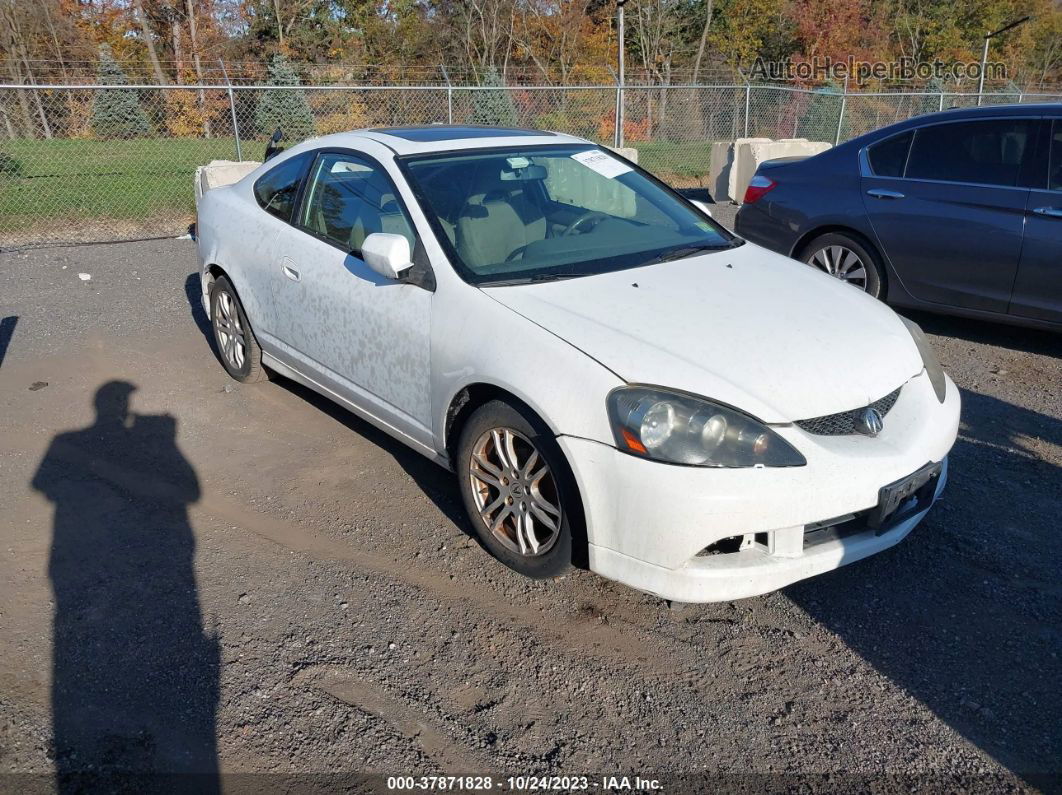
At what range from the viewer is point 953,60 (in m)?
46.0

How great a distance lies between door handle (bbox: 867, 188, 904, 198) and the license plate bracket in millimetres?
3472

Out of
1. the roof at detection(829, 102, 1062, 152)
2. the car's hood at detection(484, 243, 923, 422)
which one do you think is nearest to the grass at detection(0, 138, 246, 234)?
the roof at detection(829, 102, 1062, 152)

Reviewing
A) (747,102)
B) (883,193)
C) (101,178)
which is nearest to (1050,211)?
(883,193)

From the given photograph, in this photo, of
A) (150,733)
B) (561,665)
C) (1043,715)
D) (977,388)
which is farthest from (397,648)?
(977,388)

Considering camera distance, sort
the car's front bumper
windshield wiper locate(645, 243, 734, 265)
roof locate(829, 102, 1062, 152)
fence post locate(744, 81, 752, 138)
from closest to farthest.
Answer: the car's front bumper, windshield wiper locate(645, 243, 734, 265), roof locate(829, 102, 1062, 152), fence post locate(744, 81, 752, 138)

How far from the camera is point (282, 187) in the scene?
4.97 metres

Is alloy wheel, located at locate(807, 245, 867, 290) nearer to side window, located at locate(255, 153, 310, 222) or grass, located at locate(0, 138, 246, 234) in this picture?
side window, located at locate(255, 153, 310, 222)

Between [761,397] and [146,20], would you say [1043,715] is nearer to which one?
[761,397]

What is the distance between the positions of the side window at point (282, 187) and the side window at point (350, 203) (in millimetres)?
165

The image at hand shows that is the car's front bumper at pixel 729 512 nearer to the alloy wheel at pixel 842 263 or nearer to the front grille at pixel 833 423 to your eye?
the front grille at pixel 833 423

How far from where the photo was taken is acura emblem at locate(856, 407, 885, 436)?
10.1 ft

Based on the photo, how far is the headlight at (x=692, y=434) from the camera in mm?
2865

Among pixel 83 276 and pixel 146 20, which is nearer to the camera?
pixel 83 276

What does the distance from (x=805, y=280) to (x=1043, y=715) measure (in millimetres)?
1966
